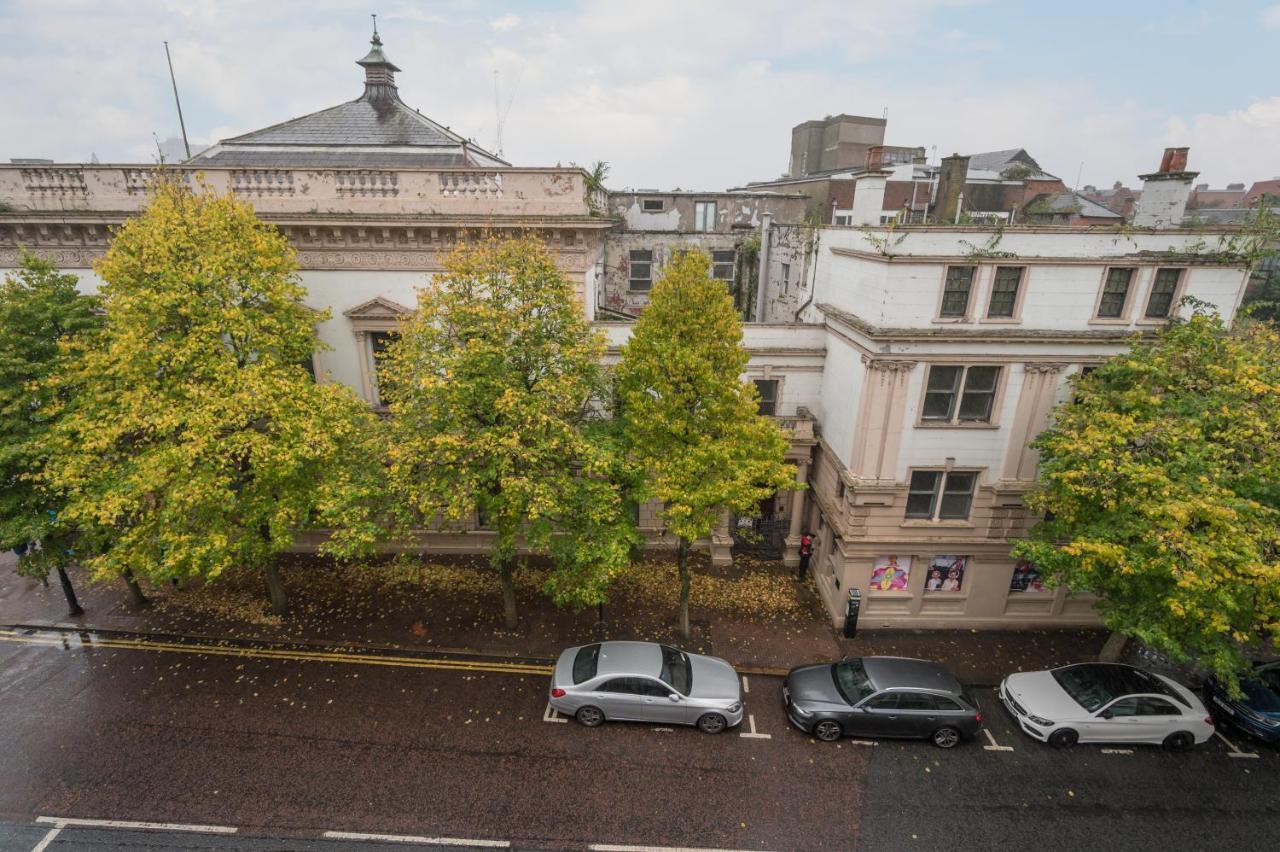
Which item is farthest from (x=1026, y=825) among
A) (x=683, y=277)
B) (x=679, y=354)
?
(x=683, y=277)

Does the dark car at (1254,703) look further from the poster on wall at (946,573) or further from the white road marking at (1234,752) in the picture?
the poster on wall at (946,573)

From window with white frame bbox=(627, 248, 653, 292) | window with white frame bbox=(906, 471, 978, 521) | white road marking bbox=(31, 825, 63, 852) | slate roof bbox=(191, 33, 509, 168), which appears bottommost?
white road marking bbox=(31, 825, 63, 852)

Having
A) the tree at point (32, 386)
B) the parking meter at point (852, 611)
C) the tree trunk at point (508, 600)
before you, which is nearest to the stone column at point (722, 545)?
the parking meter at point (852, 611)

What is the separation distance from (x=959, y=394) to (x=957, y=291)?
106 inches

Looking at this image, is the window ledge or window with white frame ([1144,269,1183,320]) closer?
window with white frame ([1144,269,1183,320])

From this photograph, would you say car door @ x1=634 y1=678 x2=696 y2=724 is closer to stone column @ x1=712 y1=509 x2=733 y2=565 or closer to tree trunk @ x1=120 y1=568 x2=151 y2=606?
stone column @ x1=712 y1=509 x2=733 y2=565

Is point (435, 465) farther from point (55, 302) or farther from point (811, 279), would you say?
point (811, 279)

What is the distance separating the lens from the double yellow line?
50.2 ft

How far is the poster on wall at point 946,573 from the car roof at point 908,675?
3.66 m

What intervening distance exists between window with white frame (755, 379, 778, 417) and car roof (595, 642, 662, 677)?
897 cm

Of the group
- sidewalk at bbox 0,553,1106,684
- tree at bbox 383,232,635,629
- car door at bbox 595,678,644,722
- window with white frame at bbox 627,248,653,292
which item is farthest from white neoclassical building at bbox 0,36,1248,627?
window with white frame at bbox 627,248,653,292

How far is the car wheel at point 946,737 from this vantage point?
1309 centimetres

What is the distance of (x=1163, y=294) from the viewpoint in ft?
48.5

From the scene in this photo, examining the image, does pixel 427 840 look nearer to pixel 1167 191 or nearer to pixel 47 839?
pixel 47 839
